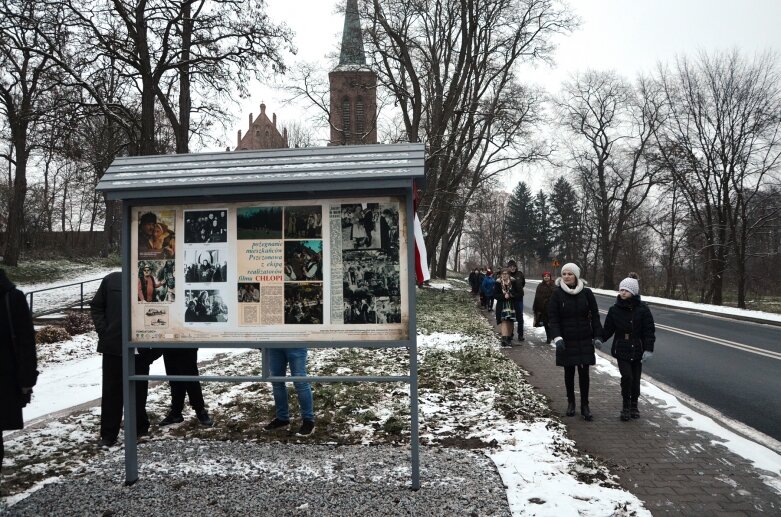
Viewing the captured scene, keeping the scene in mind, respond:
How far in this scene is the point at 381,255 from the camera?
4363 millimetres

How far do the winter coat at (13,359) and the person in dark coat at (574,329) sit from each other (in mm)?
5214

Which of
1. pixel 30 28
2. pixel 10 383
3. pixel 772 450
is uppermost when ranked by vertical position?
pixel 30 28

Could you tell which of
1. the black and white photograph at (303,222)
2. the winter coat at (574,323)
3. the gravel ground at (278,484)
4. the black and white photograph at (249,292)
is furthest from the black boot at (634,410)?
the black and white photograph at (249,292)

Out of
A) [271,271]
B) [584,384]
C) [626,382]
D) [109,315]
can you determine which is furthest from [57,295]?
[626,382]

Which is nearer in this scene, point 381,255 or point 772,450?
point 381,255

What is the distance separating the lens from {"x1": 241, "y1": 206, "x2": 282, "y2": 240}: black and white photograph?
4.46 metres

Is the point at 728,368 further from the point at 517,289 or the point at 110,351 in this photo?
the point at 110,351

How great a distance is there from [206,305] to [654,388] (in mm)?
6537

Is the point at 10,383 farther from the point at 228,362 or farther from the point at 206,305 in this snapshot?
the point at 228,362

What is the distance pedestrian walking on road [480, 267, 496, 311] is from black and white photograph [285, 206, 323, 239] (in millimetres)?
15528

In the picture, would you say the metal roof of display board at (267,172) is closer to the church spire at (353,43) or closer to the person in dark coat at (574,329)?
the person in dark coat at (574,329)

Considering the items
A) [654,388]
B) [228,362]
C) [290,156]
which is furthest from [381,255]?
[228,362]

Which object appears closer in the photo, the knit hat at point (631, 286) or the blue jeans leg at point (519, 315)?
the knit hat at point (631, 286)

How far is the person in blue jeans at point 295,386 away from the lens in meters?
5.50
